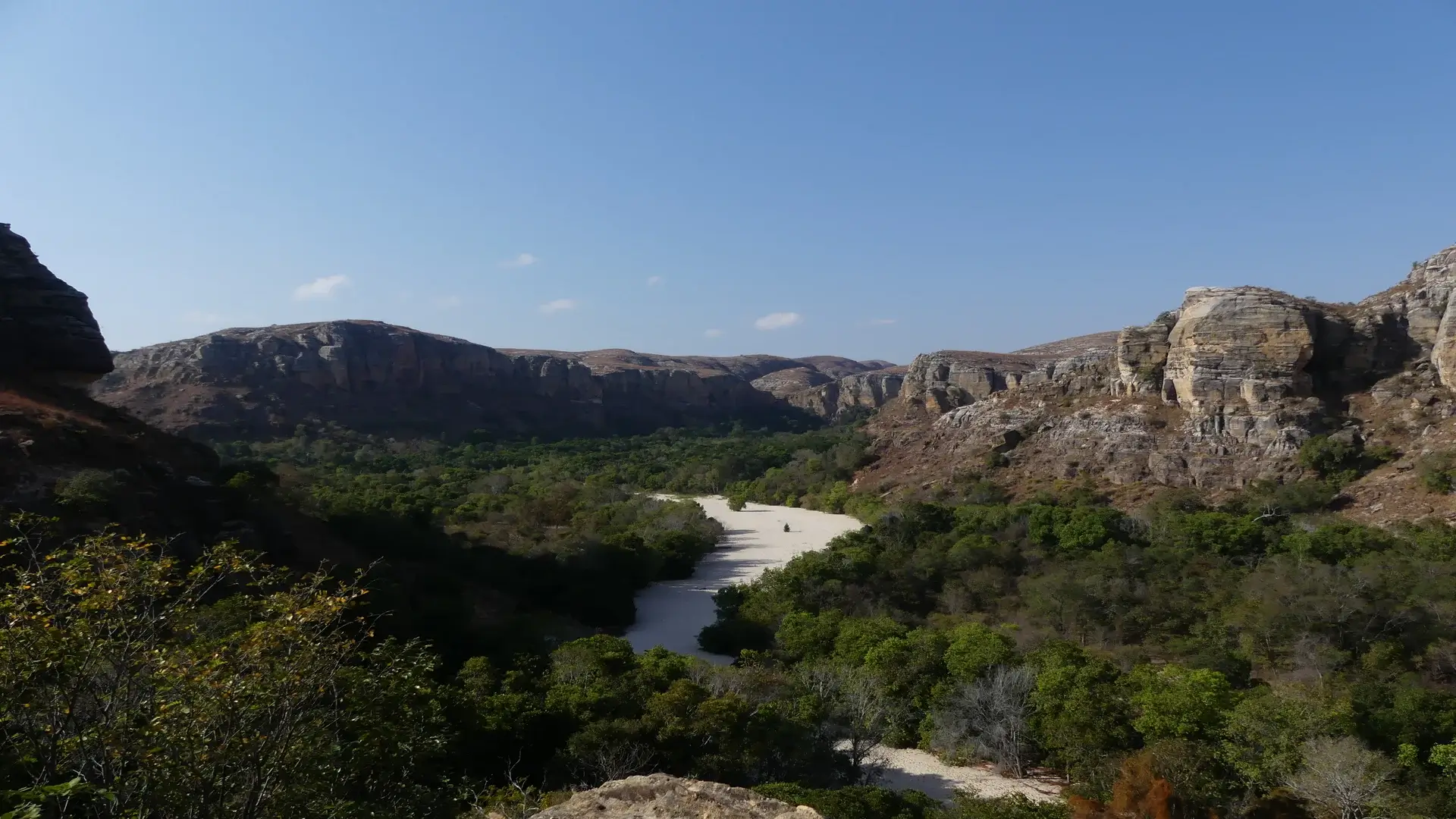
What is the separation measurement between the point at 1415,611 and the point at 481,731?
55.6ft

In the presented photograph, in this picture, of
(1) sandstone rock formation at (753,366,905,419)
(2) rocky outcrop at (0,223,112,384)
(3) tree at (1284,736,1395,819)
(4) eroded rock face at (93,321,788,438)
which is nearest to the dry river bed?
(3) tree at (1284,736,1395,819)

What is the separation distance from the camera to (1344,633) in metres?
14.0

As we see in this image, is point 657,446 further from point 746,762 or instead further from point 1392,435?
point 746,762

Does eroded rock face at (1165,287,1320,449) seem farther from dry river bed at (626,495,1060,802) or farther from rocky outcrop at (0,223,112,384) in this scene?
rocky outcrop at (0,223,112,384)

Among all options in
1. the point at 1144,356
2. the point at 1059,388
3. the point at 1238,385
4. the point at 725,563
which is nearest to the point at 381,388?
the point at 725,563

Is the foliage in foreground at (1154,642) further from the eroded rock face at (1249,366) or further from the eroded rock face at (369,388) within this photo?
the eroded rock face at (369,388)

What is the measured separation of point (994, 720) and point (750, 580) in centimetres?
1237

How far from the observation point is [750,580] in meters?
23.5

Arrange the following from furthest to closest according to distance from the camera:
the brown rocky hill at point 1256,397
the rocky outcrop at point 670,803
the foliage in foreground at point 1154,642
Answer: the brown rocky hill at point 1256,397
the foliage in foreground at point 1154,642
the rocky outcrop at point 670,803

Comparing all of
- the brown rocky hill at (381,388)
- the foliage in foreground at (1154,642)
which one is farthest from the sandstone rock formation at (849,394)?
the foliage in foreground at (1154,642)

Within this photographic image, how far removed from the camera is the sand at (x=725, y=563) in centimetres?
1900

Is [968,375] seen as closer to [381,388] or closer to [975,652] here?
[975,652]

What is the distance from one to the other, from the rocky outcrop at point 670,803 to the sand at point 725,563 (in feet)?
35.9

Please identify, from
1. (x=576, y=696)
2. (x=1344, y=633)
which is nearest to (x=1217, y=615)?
(x=1344, y=633)
